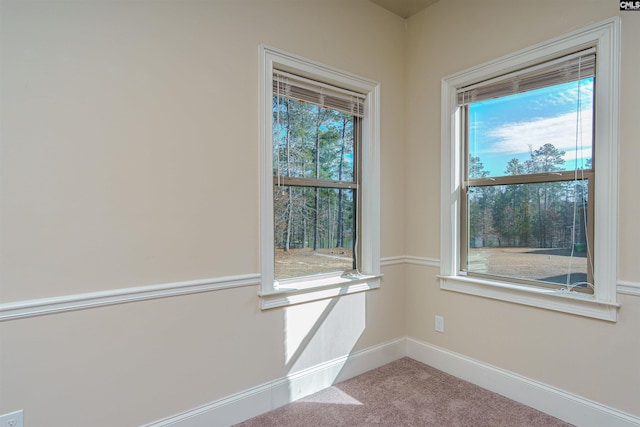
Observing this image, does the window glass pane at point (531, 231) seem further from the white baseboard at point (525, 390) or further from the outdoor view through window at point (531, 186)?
the white baseboard at point (525, 390)

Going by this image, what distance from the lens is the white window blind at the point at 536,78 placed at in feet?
6.35

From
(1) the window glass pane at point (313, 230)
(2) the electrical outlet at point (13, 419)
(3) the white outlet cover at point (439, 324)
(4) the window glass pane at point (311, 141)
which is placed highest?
(4) the window glass pane at point (311, 141)

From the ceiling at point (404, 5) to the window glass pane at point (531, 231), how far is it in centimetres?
155

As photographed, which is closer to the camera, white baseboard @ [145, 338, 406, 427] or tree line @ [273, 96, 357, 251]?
white baseboard @ [145, 338, 406, 427]

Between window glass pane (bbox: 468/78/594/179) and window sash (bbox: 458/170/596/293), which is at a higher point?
window glass pane (bbox: 468/78/594/179)

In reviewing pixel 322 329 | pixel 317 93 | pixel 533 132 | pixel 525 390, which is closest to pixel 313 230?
pixel 322 329

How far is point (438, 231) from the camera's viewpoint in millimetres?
2645

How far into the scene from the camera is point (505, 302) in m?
2.26

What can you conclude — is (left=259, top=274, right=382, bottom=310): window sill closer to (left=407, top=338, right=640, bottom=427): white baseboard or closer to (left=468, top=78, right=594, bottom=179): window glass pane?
(left=407, top=338, right=640, bottom=427): white baseboard

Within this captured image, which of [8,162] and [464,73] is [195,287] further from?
[464,73]

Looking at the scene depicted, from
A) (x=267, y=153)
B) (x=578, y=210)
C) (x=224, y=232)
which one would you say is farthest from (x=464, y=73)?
(x=224, y=232)

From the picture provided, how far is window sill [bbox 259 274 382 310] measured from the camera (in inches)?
82.1

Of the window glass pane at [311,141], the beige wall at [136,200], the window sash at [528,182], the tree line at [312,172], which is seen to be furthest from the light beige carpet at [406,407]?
the window glass pane at [311,141]

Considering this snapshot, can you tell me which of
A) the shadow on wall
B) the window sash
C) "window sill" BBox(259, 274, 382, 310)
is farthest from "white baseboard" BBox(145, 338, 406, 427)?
the window sash
